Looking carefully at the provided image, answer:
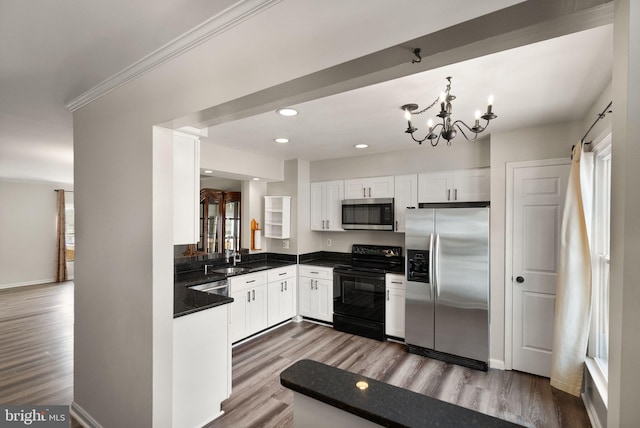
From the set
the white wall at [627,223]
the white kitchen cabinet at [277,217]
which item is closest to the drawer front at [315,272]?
the white kitchen cabinet at [277,217]

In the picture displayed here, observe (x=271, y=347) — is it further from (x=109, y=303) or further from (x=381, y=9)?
(x=381, y=9)

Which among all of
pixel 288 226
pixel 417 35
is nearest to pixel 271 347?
pixel 288 226

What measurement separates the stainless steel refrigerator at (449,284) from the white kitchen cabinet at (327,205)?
1279 mm

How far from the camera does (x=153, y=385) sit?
181cm

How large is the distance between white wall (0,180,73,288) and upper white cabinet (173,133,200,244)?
7.34 metres

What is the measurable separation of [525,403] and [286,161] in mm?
3983

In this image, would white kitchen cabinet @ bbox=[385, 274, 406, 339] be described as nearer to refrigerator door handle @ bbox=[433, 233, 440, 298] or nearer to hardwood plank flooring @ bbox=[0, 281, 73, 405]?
refrigerator door handle @ bbox=[433, 233, 440, 298]

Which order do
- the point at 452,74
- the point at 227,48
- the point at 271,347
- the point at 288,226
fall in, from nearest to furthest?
the point at 227,48, the point at 452,74, the point at 271,347, the point at 288,226

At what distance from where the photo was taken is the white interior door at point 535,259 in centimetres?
296

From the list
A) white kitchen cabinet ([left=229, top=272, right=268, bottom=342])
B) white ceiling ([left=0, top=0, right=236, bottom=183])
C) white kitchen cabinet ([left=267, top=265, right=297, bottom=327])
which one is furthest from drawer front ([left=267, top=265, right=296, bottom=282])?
white ceiling ([left=0, top=0, right=236, bottom=183])

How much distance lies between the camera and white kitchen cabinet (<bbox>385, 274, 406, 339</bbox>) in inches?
150

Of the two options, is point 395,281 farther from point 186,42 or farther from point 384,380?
point 186,42

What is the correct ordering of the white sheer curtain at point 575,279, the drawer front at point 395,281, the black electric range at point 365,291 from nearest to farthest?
the white sheer curtain at point 575,279, the drawer front at point 395,281, the black electric range at point 365,291

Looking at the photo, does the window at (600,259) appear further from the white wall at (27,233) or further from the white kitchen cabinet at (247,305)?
the white wall at (27,233)
